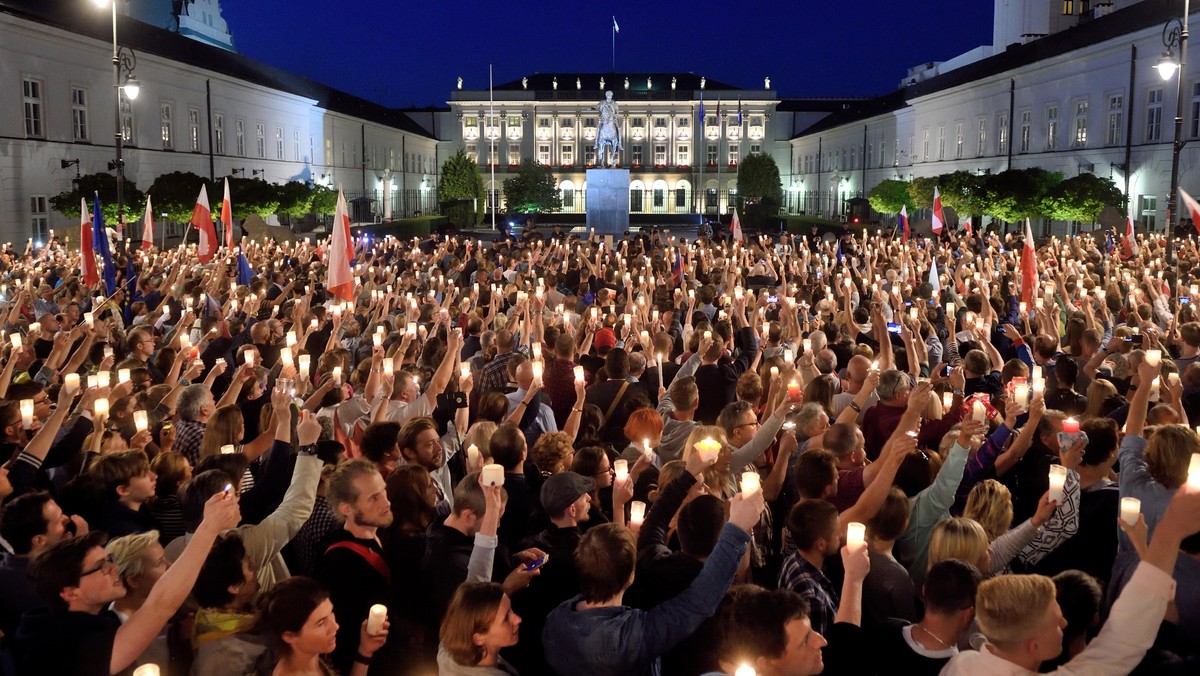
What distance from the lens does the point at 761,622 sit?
379 centimetres

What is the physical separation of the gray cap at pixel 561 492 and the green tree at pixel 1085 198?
3364 cm

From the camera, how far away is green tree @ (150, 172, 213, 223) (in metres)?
32.2

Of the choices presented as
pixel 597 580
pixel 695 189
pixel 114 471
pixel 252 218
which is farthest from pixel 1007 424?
pixel 695 189

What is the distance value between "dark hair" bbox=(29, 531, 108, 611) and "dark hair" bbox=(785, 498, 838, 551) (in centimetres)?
276

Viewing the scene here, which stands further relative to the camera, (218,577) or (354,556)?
(354,556)

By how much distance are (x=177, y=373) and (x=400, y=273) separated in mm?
11420

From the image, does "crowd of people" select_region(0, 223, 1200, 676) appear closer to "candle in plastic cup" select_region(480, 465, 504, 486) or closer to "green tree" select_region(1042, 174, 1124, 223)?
"candle in plastic cup" select_region(480, 465, 504, 486)

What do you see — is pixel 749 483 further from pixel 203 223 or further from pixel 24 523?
pixel 203 223

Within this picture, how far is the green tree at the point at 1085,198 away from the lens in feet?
115

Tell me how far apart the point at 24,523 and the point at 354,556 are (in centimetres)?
144

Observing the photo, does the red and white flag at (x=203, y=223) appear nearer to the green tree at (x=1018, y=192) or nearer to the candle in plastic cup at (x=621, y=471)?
the candle in plastic cup at (x=621, y=471)

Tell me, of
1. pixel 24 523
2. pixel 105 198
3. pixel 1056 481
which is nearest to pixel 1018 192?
pixel 105 198

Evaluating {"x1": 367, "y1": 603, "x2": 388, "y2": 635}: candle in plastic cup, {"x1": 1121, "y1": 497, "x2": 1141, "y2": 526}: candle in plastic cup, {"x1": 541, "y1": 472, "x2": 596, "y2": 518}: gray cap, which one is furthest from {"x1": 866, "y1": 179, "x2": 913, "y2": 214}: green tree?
{"x1": 367, "y1": 603, "x2": 388, "y2": 635}: candle in plastic cup

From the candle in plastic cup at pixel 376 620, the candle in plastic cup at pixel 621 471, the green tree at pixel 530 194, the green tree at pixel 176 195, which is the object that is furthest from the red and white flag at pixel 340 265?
the green tree at pixel 530 194
